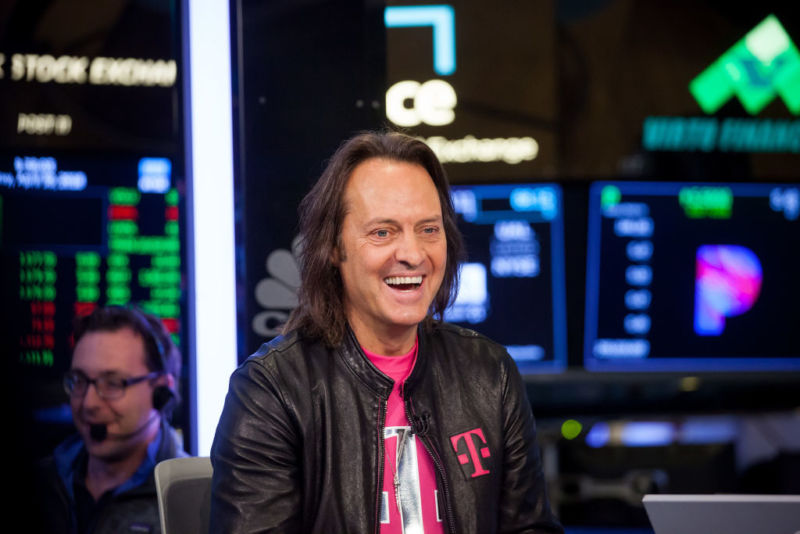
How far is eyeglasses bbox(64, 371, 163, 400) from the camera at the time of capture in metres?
2.30

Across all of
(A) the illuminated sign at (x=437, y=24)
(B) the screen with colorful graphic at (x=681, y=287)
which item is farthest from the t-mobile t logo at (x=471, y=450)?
(A) the illuminated sign at (x=437, y=24)

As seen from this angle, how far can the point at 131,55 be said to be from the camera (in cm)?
292

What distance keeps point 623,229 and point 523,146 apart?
577 mm

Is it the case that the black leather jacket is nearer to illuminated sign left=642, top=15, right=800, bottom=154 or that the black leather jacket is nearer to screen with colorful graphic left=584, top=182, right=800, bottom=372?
screen with colorful graphic left=584, top=182, right=800, bottom=372

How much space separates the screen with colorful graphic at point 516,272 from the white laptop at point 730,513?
7.88 ft

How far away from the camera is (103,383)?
232 cm

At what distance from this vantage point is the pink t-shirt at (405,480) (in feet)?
5.18

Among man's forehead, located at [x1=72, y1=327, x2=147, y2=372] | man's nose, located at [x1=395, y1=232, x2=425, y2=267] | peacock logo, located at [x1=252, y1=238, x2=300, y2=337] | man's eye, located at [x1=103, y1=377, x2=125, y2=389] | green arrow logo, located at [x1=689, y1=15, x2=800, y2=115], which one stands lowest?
man's eye, located at [x1=103, y1=377, x2=125, y2=389]

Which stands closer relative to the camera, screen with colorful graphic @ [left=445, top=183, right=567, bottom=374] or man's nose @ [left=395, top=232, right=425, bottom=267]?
man's nose @ [left=395, top=232, right=425, bottom=267]

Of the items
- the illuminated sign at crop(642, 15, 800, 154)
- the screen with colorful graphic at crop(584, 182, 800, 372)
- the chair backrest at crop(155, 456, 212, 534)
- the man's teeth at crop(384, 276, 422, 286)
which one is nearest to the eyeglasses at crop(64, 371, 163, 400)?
the chair backrest at crop(155, 456, 212, 534)

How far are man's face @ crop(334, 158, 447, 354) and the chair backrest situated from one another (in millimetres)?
466

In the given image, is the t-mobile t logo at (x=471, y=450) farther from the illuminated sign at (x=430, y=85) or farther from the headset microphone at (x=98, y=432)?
the illuminated sign at (x=430, y=85)

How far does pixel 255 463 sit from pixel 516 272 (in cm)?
237

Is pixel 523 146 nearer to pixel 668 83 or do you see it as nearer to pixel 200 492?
pixel 668 83
